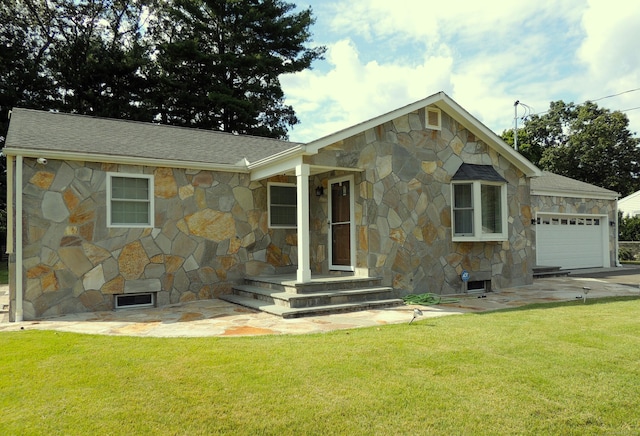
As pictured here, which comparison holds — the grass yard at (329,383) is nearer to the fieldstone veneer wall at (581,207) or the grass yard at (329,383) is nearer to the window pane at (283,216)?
the window pane at (283,216)

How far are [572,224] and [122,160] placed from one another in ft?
50.6

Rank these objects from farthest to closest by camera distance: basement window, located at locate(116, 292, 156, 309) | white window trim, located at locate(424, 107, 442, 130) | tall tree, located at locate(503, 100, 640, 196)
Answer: tall tree, located at locate(503, 100, 640, 196) < white window trim, located at locate(424, 107, 442, 130) < basement window, located at locate(116, 292, 156, 309)

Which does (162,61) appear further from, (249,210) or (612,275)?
(612,275)

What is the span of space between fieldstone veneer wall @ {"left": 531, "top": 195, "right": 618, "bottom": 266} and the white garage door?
25cm

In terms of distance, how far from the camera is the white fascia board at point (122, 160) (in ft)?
26.4

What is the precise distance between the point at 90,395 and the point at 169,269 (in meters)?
5.66

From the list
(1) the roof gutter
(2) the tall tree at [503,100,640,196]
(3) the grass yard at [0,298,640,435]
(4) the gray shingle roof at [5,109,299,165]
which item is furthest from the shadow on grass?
(2) the tall tree at [503,100,640,196]

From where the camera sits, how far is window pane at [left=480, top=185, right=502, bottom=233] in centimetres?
1076

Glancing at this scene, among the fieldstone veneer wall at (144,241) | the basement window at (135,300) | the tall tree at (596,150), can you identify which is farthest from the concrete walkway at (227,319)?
the tall tree at (596,150)

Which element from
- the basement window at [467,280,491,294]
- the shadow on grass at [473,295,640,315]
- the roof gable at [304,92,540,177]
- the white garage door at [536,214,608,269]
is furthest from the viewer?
the white garage door at [536,214,608,269]

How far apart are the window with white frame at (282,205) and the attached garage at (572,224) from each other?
29.5ft

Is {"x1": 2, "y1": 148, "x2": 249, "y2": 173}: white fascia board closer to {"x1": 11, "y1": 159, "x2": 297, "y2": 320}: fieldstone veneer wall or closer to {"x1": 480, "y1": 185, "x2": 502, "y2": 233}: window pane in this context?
{"x1": 11, "y1": 159, "x2": 297, "y2": 320}: fieldstone veneer wall

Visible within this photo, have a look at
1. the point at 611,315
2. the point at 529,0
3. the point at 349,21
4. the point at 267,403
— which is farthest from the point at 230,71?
the point at 267,403

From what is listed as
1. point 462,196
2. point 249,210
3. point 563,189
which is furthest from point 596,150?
point 249,210
